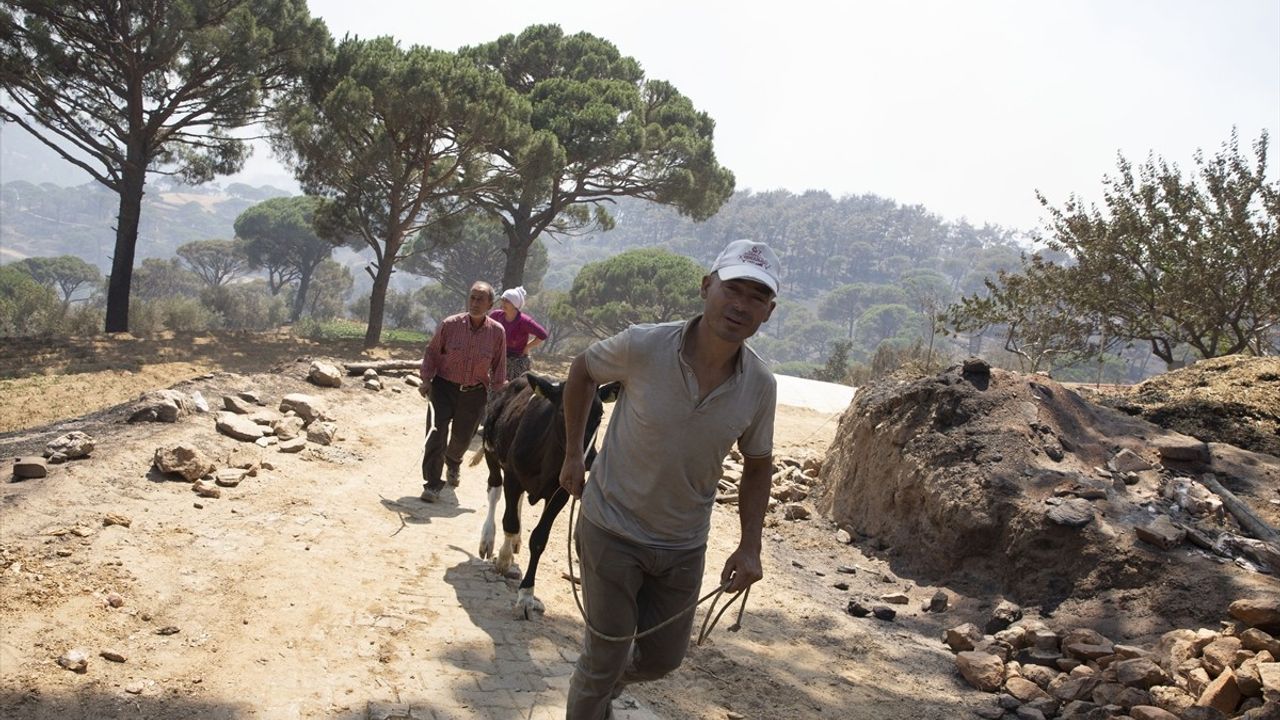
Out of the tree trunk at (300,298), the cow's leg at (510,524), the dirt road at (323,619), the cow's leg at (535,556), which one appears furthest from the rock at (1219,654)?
the tree trunk at (300,298)

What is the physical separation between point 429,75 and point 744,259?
19.2 m

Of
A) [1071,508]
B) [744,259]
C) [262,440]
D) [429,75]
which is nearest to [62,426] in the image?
[262,440]

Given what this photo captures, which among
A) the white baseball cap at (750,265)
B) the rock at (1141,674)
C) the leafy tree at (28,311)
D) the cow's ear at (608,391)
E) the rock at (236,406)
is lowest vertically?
the leafy tree at (28,311)

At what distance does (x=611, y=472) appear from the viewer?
3.25 meters

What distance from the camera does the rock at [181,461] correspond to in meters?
6.78

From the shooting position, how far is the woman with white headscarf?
9016 millimetres

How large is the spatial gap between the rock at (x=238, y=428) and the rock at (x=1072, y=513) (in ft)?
23.4

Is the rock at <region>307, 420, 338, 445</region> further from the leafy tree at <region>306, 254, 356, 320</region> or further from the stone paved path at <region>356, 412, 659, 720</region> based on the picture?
the leafy tree at <region>306, 254, 356, 320</region>

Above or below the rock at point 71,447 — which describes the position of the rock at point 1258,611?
above

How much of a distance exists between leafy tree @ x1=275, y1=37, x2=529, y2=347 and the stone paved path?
616 inches

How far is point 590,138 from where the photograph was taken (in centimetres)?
2466

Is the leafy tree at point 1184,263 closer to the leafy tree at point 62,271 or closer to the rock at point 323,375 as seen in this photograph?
the rock at point 323,375

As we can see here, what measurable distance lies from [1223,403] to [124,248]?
898 inches

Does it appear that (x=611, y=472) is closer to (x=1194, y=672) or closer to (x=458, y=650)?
(x=458, y=650)
